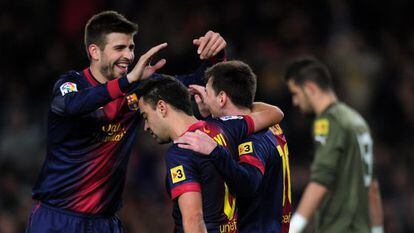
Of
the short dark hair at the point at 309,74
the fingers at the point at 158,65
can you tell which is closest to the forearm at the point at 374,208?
the short dark hair at the point at 309,74

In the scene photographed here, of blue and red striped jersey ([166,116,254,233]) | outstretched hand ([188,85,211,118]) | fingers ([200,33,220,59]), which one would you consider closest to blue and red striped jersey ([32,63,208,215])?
fingers ([200,33,220,59])

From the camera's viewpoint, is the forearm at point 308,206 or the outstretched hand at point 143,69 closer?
the outstretched hand at point 143,69

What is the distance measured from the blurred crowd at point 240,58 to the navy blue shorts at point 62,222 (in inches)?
146

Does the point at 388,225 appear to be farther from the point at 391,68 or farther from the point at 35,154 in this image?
the point at 35,154

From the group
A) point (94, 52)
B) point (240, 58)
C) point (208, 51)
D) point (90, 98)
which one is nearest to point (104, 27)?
point (94, 52)

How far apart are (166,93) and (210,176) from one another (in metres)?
0.58

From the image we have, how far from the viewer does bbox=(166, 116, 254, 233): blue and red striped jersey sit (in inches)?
203

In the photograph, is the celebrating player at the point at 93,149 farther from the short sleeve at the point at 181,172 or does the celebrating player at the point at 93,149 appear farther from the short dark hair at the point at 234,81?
the short sleeve at the point at 181,172

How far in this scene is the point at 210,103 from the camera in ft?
19.0

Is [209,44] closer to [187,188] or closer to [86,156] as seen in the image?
[86,156]

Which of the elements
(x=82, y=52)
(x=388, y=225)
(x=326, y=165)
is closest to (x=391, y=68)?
(x=388, y=225)

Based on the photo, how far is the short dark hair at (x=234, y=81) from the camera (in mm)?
5730

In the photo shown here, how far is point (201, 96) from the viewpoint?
5887 mm

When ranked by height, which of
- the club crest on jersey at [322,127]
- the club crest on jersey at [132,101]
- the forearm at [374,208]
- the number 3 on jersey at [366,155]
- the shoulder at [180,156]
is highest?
the club crest on jersey at [132,101]
